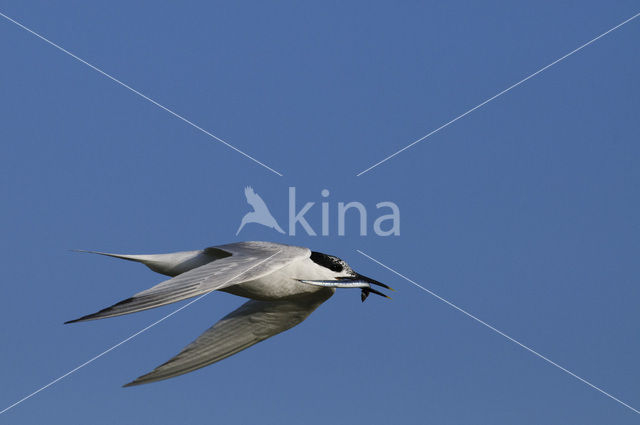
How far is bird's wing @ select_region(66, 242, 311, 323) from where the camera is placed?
694cm

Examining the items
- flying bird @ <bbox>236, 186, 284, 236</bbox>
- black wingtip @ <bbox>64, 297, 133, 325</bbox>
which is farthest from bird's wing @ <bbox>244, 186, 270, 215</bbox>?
black wingtip @ <bbox>64, 297, 133, 325</bbox>

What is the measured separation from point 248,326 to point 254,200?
1770 mm

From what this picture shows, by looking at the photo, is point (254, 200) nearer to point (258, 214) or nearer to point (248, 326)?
point (258, 214)

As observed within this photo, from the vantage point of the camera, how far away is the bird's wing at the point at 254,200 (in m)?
9.03

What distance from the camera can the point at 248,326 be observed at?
32.7 ft

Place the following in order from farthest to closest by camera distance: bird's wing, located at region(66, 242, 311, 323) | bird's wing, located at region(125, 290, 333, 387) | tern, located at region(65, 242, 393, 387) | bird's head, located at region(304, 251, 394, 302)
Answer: bird's wing, located at region(125, 290, 333, 387)
bird's head, located at region(304, 251, 394, 302)
tern, located at region(65, 242, 393, 387)
bird's wing, located at region(66, 242, 311, 323)

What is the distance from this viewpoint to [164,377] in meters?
9.03

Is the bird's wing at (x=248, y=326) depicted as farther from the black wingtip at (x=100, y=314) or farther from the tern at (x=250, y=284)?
the black wingtip at (x=100, y=314)

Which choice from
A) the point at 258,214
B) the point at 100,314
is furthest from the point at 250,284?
the point at 100,314

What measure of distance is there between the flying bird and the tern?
25 cm

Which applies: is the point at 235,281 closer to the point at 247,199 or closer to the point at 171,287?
the point at 171,287

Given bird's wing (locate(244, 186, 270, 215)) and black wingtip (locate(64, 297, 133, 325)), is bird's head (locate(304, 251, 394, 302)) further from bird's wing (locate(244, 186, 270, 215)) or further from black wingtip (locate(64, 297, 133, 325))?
black wingtip (locate(64, 297, 133, 325))

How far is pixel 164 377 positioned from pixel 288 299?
5.23ft

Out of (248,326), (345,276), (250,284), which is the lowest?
(248,326)
